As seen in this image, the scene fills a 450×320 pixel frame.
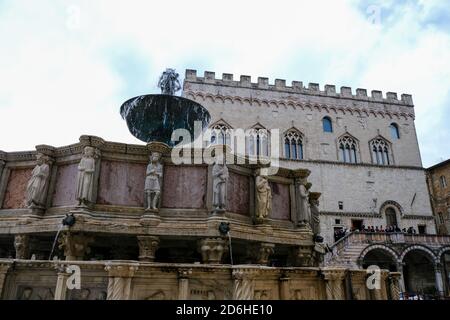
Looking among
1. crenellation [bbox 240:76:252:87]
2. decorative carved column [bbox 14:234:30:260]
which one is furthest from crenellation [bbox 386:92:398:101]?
decorative carved column [bbox 14:234:30:260]

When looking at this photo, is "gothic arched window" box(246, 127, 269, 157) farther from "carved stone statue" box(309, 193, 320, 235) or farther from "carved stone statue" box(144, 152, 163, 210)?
"carved stone statue" box(144, 152, 163, 210)

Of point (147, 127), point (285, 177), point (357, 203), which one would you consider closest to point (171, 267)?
point (285, 177)

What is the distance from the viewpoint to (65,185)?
27.0 feet

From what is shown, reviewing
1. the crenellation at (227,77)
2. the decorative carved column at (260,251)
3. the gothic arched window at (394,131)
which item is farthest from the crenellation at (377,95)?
the decorative carved column at (260,251)

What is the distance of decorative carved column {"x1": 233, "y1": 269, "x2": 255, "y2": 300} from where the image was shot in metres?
4.93

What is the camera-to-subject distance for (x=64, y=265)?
15.6 ft

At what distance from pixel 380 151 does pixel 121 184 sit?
3353cm

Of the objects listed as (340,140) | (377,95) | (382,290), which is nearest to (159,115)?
(382,290)

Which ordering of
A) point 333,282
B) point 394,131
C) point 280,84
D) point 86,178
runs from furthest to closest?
point 394,131, point 280,84, point 86,178, point 333,282

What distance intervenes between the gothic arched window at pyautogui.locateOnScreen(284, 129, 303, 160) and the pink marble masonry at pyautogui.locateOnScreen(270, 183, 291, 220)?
24.1 metres

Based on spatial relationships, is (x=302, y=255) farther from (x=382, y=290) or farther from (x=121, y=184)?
(x=121, y=184)

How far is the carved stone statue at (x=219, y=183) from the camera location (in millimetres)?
7897

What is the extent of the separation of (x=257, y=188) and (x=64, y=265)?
5.10 m

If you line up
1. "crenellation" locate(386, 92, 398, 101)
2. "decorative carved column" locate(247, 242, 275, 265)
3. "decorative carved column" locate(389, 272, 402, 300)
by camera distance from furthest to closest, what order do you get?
"crenellation" locate(386, 92, 398, 101) < "decorative carved column" locate(247, 242, 275, 265) < "decorative carved column" locate(389, 272, 402, 300)
